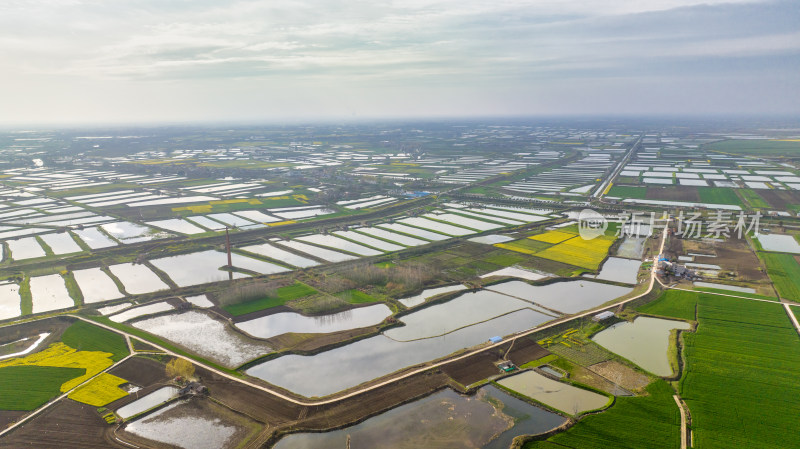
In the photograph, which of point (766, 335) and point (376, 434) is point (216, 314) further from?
point (766, 335)

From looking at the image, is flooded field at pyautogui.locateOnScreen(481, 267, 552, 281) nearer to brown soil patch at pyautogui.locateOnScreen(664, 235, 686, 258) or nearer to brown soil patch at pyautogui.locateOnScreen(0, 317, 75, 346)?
brown soil patch at pyautogui.locateOnScreen(664, 235, 686, 258)

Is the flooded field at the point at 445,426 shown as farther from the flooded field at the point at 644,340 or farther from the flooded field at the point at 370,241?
the flooded field at the point at 370,241

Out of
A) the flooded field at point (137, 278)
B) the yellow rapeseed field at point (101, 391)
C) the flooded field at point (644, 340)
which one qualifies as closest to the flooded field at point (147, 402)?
the yellow rapeseed field at point (101, 391)

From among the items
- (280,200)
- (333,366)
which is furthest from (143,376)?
(280,200)

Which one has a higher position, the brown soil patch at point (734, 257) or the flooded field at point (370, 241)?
the flooded field at point (370, 241)

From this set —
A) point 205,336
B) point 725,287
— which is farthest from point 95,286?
point 725,287

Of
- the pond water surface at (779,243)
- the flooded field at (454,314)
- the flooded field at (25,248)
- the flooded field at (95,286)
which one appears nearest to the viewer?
the flooded field at (454,314)

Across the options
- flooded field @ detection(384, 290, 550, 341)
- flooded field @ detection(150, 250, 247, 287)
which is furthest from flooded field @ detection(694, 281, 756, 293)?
flooded field @ detection(150, 250, 247, 287)

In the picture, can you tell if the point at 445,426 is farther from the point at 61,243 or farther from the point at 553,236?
the point at 61,243
